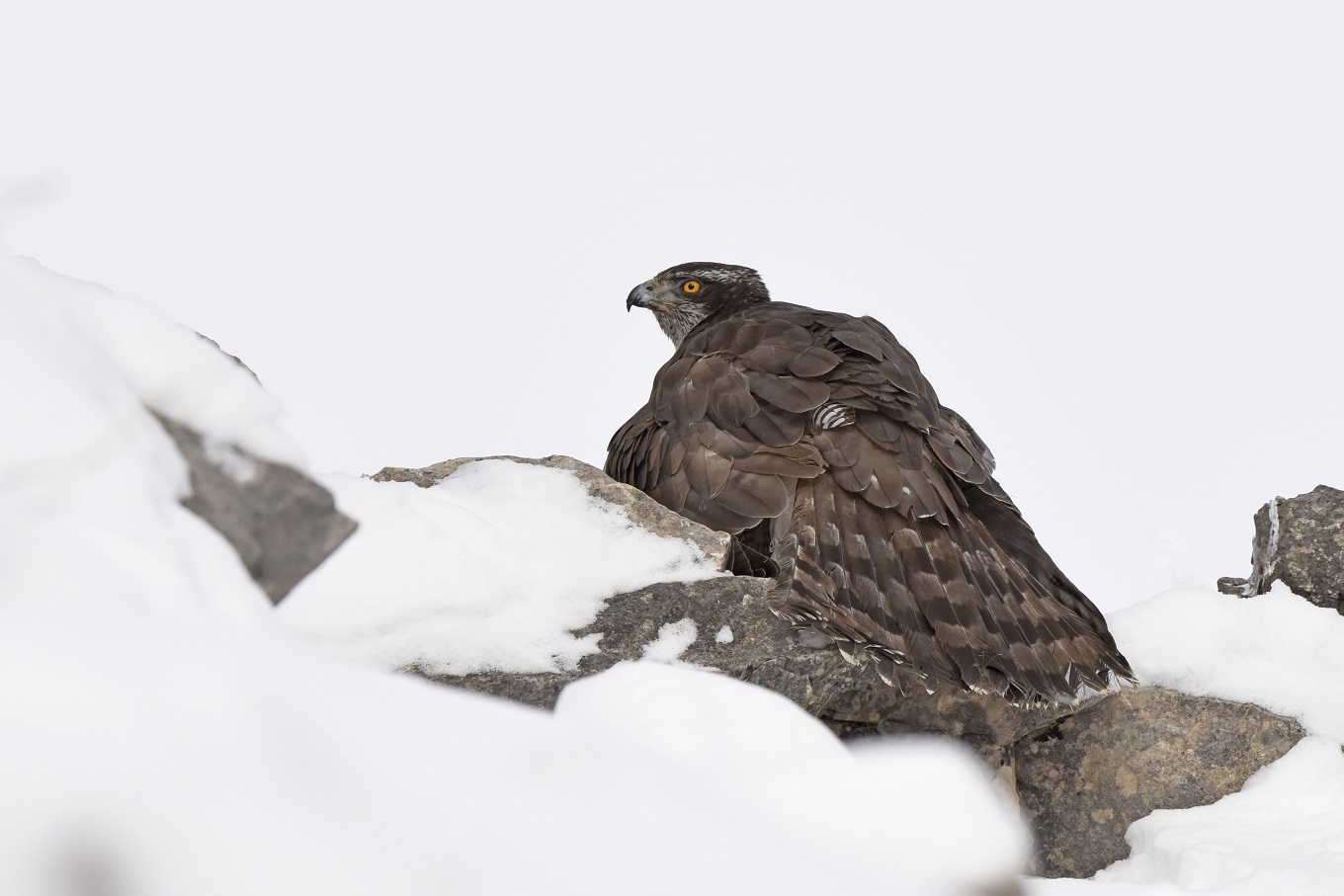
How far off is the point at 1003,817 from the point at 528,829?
0.80 m

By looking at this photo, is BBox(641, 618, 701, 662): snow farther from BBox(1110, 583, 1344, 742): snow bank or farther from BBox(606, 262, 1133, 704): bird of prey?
BBox(1110, 583, 1344, 742): snow bank

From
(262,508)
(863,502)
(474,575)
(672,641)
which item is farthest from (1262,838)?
(262,508)

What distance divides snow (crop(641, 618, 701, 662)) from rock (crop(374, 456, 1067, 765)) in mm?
12

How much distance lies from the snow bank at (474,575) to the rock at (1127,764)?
1.45 metres

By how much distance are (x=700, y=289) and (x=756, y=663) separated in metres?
3.34

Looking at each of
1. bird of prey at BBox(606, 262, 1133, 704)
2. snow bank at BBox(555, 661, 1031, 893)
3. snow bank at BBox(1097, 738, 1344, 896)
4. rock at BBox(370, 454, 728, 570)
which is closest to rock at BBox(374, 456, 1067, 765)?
rock at BBox(370, 454, 728, 570)

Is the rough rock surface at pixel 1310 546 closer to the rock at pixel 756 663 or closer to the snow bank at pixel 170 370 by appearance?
the rock at pixel 756 663

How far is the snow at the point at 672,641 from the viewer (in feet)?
13.1

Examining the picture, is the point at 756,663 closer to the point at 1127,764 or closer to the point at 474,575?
the point at 474,575

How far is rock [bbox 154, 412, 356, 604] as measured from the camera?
73.5 inches

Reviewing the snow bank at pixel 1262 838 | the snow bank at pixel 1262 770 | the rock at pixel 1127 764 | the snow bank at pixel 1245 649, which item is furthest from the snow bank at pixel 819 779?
the snow bank at pixel 1245 649

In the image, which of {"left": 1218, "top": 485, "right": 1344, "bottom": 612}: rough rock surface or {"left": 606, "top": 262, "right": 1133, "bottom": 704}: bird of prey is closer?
{"left": 606, "top": 262, "right": 1133, "bottom": 704}: bird of prey

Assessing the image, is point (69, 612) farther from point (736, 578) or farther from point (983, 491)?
point (983, 491)

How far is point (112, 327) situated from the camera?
6.44ft
